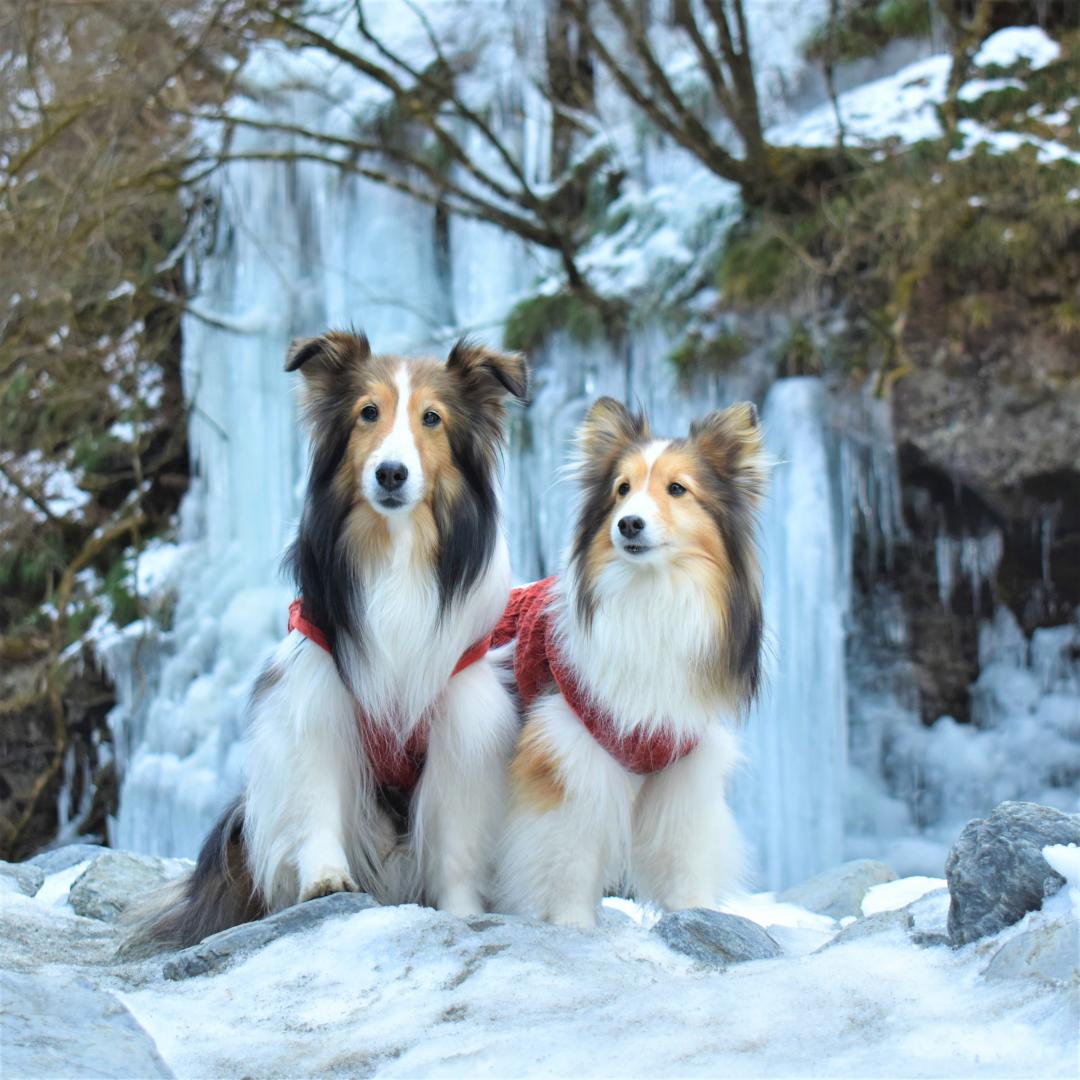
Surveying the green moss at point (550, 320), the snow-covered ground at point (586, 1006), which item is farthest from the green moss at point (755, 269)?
the snow-covered ground at point (586, 1006)

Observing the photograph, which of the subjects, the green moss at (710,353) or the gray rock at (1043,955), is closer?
the gray rock at (1043,955)

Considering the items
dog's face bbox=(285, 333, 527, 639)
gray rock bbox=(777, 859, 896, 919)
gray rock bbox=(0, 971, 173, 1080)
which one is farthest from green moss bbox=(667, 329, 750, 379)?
gray rock bbox=(0, 971, 173, 1080)

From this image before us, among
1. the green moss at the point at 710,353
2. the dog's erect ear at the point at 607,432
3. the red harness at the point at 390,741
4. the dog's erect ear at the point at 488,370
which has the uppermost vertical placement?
the green moss at the point at 710,353

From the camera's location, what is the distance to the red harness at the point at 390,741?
3.52 m

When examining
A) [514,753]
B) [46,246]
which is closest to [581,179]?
[46,246]

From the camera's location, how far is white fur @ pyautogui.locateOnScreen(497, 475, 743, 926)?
3.48 meters

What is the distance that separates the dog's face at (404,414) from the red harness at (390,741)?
39 centimetres

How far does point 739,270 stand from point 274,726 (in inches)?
236

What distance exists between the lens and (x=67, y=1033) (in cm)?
240

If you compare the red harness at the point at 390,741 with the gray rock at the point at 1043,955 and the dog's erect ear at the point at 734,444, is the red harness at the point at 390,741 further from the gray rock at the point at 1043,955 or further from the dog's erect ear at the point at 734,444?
the gray rock at the point at 1043,955

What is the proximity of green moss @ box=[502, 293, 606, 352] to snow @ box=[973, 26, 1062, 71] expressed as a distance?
3205mm

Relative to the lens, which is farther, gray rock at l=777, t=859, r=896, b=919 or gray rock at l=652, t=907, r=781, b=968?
gray rock at l=777, t=859, r=896, b=919

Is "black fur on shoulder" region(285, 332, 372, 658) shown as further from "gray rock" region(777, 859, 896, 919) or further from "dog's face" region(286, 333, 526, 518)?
"gray rock" region(777, 859, 896, 919)

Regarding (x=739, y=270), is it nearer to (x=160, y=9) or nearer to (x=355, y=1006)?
(x=160, y=9)
